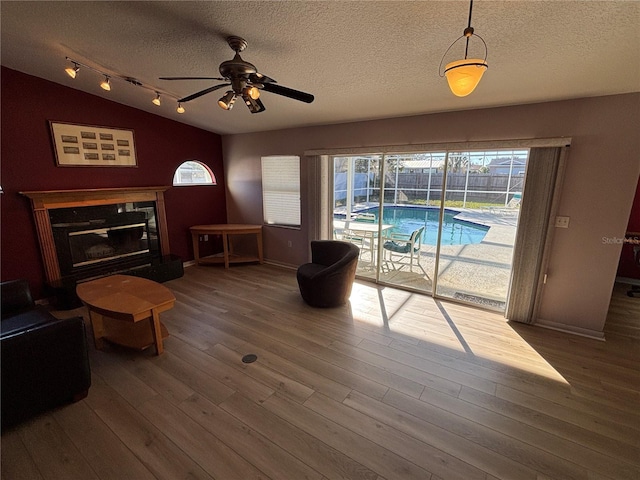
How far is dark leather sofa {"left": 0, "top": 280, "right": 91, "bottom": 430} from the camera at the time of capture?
1778 mm

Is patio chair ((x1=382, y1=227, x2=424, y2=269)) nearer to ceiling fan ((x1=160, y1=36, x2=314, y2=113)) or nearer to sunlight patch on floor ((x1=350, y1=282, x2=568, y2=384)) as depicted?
sunlight patch on floor ((x1=350, y1=282, x2=568, y2=384))

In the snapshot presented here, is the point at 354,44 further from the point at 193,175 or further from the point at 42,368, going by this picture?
the point at 193,175

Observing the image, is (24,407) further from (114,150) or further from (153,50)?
(114,150)

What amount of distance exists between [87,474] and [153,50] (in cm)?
330

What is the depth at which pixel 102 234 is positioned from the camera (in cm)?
423

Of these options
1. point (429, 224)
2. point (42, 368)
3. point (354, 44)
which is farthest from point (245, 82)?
point (429, 224)

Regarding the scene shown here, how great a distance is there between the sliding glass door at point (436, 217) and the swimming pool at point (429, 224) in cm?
2

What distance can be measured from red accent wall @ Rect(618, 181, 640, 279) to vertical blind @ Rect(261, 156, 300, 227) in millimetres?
5145

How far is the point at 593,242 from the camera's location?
2895mm

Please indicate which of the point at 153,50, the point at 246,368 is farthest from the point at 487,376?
the point at 153,50

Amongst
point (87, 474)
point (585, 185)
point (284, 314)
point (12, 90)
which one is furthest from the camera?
point (284, 314)

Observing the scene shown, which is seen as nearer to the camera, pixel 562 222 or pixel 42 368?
pixel 42 368

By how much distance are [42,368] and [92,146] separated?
334cm

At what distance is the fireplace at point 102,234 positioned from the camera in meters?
3.68
